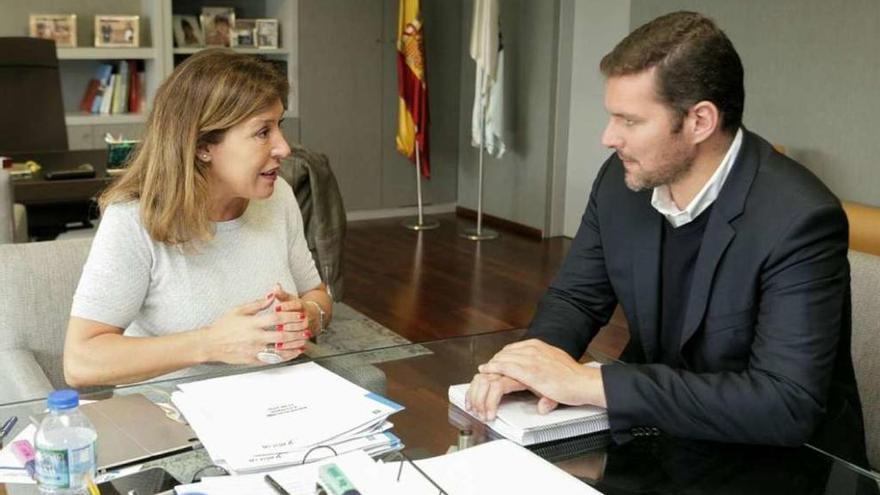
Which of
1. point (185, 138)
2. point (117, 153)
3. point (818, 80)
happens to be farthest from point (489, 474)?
point (818, 80)

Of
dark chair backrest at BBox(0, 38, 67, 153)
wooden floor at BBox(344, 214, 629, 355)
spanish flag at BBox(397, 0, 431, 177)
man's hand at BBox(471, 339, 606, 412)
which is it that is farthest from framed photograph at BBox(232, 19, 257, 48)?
man's hand at BBox(471, 339, 606, 412)

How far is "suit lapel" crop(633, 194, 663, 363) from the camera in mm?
1836

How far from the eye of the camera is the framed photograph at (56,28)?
18.3 ft

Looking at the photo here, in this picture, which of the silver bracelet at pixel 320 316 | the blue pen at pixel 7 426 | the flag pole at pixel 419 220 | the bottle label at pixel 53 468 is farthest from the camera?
the flag pole at pixel 419 220

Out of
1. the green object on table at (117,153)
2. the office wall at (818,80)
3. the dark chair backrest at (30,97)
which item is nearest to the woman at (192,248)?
the green object on table at (117,153)

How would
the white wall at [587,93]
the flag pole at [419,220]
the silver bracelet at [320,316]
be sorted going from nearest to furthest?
the silver bracelet at [320,316] < the white wall at [587,93] < the flag pole at [419,220]

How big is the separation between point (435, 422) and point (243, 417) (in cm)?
28

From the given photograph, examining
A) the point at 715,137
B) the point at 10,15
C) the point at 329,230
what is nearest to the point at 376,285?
the point at 329,230

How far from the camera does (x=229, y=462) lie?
1345 millimetres

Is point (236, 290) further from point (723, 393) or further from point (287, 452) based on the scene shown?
point (723, 393)

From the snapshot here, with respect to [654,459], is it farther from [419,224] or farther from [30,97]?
[419,224]

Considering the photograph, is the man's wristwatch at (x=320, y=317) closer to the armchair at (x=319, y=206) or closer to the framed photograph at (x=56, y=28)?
the armchair at (x=319, y=206)

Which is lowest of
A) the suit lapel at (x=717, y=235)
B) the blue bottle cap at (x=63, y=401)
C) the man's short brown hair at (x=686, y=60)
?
the blue bottle cap at (x=63, y=401)

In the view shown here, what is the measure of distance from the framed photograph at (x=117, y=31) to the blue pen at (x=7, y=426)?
4543mm
